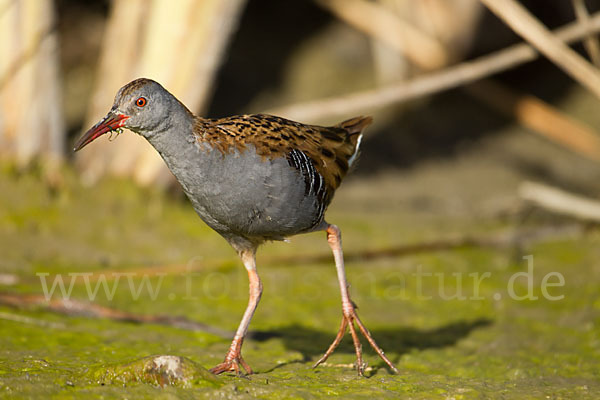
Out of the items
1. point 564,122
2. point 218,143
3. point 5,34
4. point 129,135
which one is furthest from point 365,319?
point 564,122

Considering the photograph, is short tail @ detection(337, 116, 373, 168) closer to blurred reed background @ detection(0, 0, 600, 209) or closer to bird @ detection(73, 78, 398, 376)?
bird @ detection(73, 78, 398, 376)

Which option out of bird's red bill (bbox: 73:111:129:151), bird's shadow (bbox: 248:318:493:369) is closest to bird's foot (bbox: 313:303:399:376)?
bird's shadow (bbox: 248:318:493:369)

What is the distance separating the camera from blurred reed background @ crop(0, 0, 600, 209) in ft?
22.5

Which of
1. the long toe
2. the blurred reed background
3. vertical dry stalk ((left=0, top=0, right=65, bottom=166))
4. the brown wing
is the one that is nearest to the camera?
the brown wing

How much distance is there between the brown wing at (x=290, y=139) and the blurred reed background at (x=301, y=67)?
176 centimetres

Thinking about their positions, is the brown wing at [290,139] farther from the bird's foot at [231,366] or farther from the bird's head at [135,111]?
the bird's foot at [231,366]

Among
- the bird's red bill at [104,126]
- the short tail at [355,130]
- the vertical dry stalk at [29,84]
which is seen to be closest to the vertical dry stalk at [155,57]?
the vertical dry stalk at [29,84]

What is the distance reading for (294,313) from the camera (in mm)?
5492

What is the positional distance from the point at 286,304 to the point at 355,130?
5.06 feet

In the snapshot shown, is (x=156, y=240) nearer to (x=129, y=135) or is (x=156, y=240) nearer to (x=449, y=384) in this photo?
(x=129, y=135)

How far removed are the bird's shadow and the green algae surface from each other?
2cm

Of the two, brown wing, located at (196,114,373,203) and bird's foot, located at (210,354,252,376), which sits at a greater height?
brown wing, located at (196,114,373,203)

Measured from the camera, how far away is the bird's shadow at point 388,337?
471 cm

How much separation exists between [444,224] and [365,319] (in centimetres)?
243
